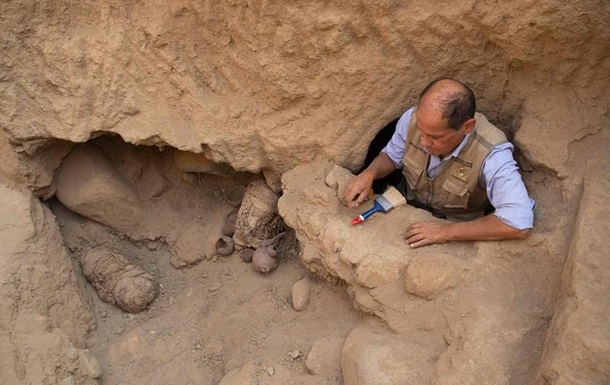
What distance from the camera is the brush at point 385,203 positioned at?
249cm

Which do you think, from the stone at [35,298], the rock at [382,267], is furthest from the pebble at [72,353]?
the rock at [382,267]

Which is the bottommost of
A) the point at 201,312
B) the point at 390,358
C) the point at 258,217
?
the point at 201,312

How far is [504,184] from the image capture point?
7.38 ft

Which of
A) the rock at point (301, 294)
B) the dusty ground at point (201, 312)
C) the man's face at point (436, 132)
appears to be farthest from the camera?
the rock at point (301, 294)

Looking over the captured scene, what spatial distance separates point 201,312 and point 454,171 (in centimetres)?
144

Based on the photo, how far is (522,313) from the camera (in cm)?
207

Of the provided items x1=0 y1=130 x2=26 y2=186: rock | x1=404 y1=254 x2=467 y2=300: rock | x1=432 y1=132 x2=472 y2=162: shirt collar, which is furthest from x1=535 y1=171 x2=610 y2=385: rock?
x1=0 y1=130 x2=26 y2=186: rock

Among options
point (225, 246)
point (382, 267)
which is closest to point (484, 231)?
point (382, 267)

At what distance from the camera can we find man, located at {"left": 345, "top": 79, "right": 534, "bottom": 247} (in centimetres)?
219

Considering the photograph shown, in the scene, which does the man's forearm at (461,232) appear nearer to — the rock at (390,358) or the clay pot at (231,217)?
the rock at (390,358)

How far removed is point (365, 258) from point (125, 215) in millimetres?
1495

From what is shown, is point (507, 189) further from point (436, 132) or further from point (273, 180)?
point (273, 180)

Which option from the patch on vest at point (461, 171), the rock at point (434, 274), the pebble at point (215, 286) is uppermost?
the patch on vest at point (461, 171)

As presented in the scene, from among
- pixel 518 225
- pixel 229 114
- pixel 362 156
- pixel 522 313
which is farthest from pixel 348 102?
pixel 522 313
